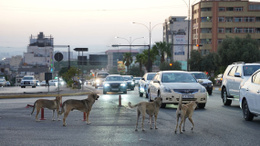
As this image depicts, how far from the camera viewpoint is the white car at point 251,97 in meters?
13.2

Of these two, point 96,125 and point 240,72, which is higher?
point 240,72

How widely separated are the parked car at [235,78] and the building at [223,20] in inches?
3340

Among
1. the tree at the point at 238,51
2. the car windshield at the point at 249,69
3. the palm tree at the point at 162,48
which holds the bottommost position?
the car windshield at the point at 249,69

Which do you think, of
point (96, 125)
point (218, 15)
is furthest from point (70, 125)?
point (218, 15)

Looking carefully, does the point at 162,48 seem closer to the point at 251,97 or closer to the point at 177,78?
the point at 177,78

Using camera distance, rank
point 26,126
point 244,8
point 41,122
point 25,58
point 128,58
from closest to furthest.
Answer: point 26,126
point 41,122
point 244,8
point 128,58
point 25,58

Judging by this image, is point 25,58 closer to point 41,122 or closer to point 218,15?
point 218,15

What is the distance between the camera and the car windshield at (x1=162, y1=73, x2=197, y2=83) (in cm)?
2023

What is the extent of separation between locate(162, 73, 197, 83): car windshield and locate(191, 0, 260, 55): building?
8603 cm

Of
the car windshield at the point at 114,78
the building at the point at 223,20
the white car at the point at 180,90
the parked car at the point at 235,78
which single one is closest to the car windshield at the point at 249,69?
the parked car at the point at 235,78

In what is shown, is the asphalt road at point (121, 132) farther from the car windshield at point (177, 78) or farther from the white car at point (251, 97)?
the car windshield at point (177, 78)

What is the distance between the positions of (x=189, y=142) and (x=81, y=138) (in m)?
2.40

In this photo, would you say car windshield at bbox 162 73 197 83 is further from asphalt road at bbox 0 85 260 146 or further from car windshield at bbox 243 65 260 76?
asphalt road at bbox 0 85 260 146

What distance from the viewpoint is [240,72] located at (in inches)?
798
